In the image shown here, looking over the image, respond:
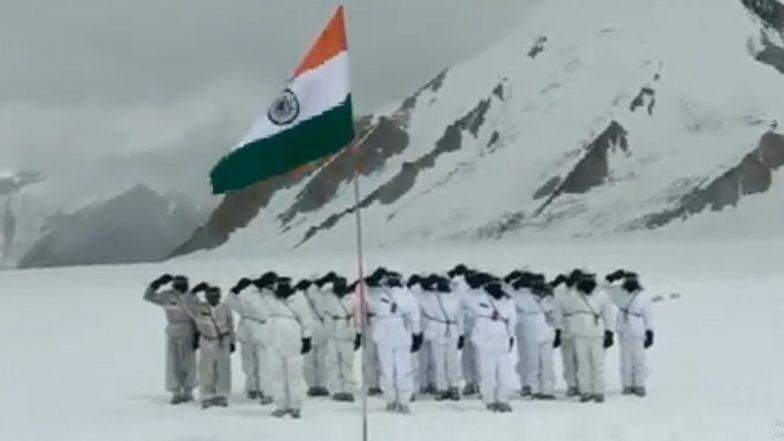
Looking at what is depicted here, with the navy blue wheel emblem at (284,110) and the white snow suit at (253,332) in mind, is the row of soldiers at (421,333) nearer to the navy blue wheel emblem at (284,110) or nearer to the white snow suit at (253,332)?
the white snow suit at (253,332)

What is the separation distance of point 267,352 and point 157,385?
14.4 feet

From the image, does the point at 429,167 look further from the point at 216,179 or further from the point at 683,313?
the point at 216,179

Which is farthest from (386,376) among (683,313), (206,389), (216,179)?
(683,313)

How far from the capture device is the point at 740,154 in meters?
133

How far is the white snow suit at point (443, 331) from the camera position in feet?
53.4

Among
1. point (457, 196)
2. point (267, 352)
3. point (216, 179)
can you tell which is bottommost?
point (267, 352)

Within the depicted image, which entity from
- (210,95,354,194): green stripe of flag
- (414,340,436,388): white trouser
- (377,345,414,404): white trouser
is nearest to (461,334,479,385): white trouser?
(414,340,436,388): white trouser

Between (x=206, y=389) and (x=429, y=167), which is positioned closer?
(x=206, y=389)

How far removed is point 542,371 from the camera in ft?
54.2

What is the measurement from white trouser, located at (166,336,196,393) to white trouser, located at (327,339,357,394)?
1.75 m

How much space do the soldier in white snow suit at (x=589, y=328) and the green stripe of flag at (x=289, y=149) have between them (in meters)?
5.65

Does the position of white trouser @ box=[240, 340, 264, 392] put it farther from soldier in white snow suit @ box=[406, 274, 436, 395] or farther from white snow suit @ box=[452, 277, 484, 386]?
white snow suit @ box=[452, 277, 484, 386]

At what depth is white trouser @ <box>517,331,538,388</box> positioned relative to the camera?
16.5 metres

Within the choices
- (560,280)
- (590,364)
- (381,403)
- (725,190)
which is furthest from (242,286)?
(725,190)
